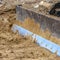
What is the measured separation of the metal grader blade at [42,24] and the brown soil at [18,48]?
12 cm

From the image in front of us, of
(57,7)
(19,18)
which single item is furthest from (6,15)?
(57,7)

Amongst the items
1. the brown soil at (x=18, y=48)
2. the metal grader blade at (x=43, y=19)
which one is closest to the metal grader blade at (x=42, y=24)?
the metal grader blade at (x=43, y=19)

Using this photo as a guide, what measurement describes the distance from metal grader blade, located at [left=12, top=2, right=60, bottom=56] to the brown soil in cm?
12

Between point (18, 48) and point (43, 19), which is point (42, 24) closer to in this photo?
point (43, 19)

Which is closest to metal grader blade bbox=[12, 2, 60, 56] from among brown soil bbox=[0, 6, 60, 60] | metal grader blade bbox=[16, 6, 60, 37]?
metal grader blade bbox=[16, 6, 60, 37]

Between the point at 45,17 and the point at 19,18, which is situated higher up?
the point at 45,17

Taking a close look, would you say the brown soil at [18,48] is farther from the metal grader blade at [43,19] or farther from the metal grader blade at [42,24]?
the metal grader blade at [43,19]

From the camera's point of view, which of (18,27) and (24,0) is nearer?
(18,27)

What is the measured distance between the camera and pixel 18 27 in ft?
21.5

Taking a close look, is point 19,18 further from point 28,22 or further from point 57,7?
point 57,7

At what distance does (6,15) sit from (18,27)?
4.17 ft

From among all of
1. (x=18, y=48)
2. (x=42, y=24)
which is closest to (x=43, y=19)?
(x=42, y=24)

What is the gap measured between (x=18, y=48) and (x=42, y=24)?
29.8 inches

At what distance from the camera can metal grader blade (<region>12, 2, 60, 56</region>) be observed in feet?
16.7
